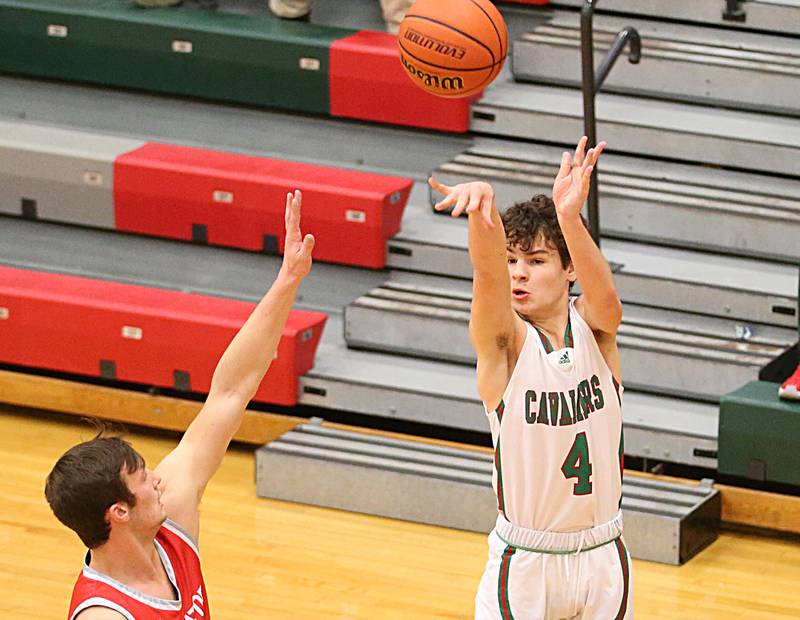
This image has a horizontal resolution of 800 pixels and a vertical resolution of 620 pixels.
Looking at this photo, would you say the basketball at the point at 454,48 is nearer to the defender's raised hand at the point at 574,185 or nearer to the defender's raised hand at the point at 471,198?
the defender's raised hand at the point at 574,185

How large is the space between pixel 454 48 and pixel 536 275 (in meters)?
1.36

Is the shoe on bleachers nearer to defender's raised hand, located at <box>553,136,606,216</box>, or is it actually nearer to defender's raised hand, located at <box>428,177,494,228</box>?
defender's raised hand, located at <box>553,136,606,216</box>

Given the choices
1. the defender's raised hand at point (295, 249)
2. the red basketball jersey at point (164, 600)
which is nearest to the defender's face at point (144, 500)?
the red basketball jersey at point (164, 600)

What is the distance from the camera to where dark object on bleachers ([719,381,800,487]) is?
5570 mm

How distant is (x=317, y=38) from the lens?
7.25 m

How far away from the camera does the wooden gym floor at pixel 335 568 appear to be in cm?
519

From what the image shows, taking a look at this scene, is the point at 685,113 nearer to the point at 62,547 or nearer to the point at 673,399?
the point at 673,399

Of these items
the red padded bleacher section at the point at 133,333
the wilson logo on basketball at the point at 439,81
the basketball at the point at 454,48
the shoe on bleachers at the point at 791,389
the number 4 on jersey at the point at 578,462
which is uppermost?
the basketball at the point at 454,48

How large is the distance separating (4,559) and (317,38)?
2772 mm

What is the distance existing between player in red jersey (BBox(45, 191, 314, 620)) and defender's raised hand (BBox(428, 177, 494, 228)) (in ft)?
0.96

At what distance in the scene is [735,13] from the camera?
22.8 feet

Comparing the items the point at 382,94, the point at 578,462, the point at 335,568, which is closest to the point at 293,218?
the point at 578,462

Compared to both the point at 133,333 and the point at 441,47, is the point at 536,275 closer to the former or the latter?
the point at 441,47

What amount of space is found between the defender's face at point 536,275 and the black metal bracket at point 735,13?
353cm
